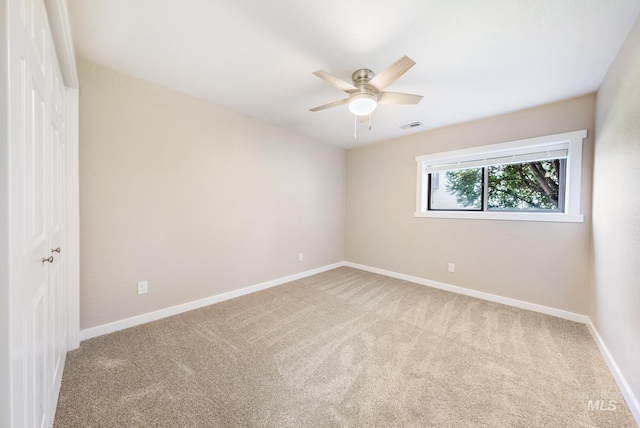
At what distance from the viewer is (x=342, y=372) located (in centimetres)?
165

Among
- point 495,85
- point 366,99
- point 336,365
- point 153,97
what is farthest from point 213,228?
point 495,85

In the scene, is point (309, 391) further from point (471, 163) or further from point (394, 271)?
point (471, 163)

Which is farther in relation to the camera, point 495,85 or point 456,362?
point 495,85

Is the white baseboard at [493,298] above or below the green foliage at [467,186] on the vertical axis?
below

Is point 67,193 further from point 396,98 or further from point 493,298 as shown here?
point 493,298

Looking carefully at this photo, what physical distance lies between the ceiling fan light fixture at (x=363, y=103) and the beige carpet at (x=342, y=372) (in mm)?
1968

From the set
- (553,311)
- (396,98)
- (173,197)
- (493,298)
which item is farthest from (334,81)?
(553,311)

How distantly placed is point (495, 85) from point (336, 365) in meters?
2.77

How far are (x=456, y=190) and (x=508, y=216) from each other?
0.74 meters

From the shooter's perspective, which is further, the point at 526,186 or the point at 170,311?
the point at 526,186

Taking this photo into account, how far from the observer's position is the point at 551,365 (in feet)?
5.75

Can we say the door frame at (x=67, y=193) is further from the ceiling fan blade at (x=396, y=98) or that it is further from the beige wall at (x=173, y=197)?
the ceiling fan blade at (x=396, y=98)

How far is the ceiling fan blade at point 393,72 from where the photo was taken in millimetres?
1521

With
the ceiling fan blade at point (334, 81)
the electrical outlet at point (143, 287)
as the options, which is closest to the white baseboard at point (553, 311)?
the ceiling fan blade at point (334, 81)
